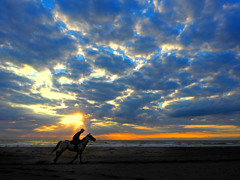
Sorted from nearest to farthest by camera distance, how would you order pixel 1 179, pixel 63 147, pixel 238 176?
pixel 1 179 < pixel 238 176 < pixel 63 147

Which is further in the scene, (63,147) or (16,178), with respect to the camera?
(63,147)

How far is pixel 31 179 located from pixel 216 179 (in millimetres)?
8238

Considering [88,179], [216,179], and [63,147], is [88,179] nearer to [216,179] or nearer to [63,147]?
[216,179]

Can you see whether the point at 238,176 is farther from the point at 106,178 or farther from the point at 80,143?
the point at 80,143

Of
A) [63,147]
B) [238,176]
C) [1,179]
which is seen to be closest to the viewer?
[1,179]

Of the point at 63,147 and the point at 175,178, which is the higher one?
the point at 63,147

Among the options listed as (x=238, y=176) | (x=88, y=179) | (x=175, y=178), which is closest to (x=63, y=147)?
(x=88, y=179)

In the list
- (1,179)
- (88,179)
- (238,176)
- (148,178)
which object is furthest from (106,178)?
(238,176)

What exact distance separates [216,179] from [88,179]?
18.9 feet

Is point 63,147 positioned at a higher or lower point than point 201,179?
higher

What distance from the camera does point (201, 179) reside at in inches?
296

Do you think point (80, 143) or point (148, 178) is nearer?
point (148, 178)

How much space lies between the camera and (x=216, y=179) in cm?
751

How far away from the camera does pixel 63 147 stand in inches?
526
